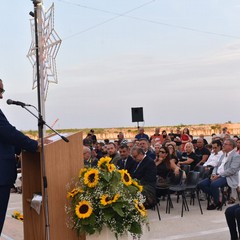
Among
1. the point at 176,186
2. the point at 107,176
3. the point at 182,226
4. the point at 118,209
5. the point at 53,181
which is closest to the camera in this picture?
the point at 53,181

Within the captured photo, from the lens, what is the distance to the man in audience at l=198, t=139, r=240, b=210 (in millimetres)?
8984

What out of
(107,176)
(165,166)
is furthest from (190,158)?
(107,176)

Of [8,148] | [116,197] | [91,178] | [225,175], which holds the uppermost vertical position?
[8,148]

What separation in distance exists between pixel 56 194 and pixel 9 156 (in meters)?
0.56

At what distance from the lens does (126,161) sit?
955 cm

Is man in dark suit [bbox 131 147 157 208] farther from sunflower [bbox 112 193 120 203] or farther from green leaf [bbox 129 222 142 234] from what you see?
sunflower [bbox 112 193 120 203]

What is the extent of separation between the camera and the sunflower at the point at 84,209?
469cm

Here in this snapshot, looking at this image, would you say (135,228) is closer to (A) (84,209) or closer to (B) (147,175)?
(A) (84,209)

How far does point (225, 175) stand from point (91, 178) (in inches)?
189

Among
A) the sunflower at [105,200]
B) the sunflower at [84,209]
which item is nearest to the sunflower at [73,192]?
the sunflower at [84,209]

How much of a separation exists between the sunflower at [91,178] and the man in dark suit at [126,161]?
427 centimetres

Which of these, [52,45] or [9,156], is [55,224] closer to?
[9,156]

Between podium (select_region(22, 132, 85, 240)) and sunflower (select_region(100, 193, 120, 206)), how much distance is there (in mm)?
367

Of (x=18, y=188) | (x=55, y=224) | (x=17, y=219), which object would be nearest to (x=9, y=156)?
(x=55, y=224)
